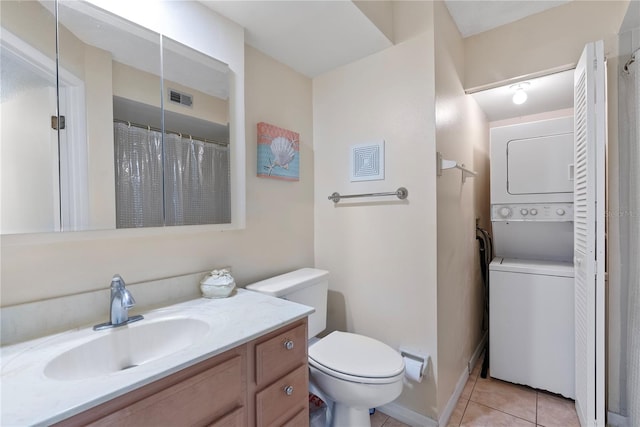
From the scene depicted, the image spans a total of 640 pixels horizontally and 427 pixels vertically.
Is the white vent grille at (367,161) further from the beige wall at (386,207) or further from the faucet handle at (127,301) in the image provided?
the faucet handle at (127,301)

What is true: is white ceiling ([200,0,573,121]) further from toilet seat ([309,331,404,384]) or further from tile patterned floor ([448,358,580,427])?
tile patterned floor ([448,358,580,427])

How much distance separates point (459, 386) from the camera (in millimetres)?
1952

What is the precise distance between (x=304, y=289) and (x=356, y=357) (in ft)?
1.46

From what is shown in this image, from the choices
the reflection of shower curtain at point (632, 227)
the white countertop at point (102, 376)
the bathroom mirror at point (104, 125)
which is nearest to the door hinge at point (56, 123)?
the bathroom mirror at point (104, 125)

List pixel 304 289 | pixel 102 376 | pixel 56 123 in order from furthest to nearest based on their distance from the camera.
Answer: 1. pixel 304 289
2. pixel 56 123
3. pixel 102 376

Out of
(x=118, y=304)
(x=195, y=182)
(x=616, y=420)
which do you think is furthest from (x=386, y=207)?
(x=616, y=420)

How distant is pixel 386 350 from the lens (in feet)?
5.06

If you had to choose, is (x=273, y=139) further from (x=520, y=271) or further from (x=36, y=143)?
(x=520, y=271)

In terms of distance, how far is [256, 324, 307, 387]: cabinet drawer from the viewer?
1.00 meters

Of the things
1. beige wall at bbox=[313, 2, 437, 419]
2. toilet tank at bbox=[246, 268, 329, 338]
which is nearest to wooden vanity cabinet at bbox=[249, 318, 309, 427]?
toilet tank at bbox=[246, 268, 329, 338]

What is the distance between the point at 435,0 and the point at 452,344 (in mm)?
2055

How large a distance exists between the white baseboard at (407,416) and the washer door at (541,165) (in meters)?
1.72

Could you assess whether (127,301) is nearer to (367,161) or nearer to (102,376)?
(102,376)

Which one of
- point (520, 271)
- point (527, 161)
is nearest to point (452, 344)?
point (520, 271)
